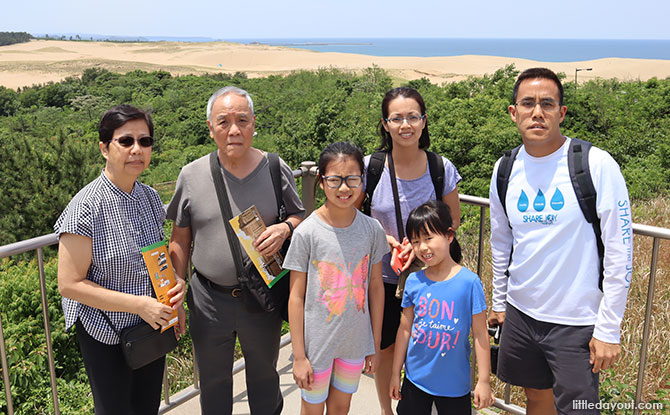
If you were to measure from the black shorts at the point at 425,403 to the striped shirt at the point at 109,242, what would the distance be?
1.26 metres

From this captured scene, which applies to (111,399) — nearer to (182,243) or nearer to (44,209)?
(182,243)

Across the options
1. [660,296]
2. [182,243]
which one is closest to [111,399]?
[182,243]

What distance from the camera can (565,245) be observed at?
7.24ft

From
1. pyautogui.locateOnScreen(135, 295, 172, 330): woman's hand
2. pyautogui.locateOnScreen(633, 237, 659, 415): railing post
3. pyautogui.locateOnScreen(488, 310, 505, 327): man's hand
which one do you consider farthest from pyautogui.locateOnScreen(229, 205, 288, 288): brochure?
pyautogui.locateOnScreen(633, 237, 659, 415): railing post

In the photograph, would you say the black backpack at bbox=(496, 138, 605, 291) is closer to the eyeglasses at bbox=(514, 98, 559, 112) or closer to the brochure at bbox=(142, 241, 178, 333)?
the eyeglasses at bbox=(514, 98, 559, 112)

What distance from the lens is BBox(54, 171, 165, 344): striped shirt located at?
2.15 m

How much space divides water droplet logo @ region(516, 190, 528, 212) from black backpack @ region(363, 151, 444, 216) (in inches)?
18.2

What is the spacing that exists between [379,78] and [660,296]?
146 ft

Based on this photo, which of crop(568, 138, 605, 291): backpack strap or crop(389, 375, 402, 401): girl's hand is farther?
crop(389, 375, 402, 401): girl's hand

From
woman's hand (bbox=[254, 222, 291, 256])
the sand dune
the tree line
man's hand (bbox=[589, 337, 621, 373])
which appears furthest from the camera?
the sand dune

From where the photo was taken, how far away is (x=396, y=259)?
259cm

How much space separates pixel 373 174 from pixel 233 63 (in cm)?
13990

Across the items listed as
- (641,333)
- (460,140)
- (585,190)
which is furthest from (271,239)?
(460,140)

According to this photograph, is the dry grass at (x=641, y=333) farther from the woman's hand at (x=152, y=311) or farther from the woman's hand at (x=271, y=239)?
the woman's hand at (x=152, y=311)
